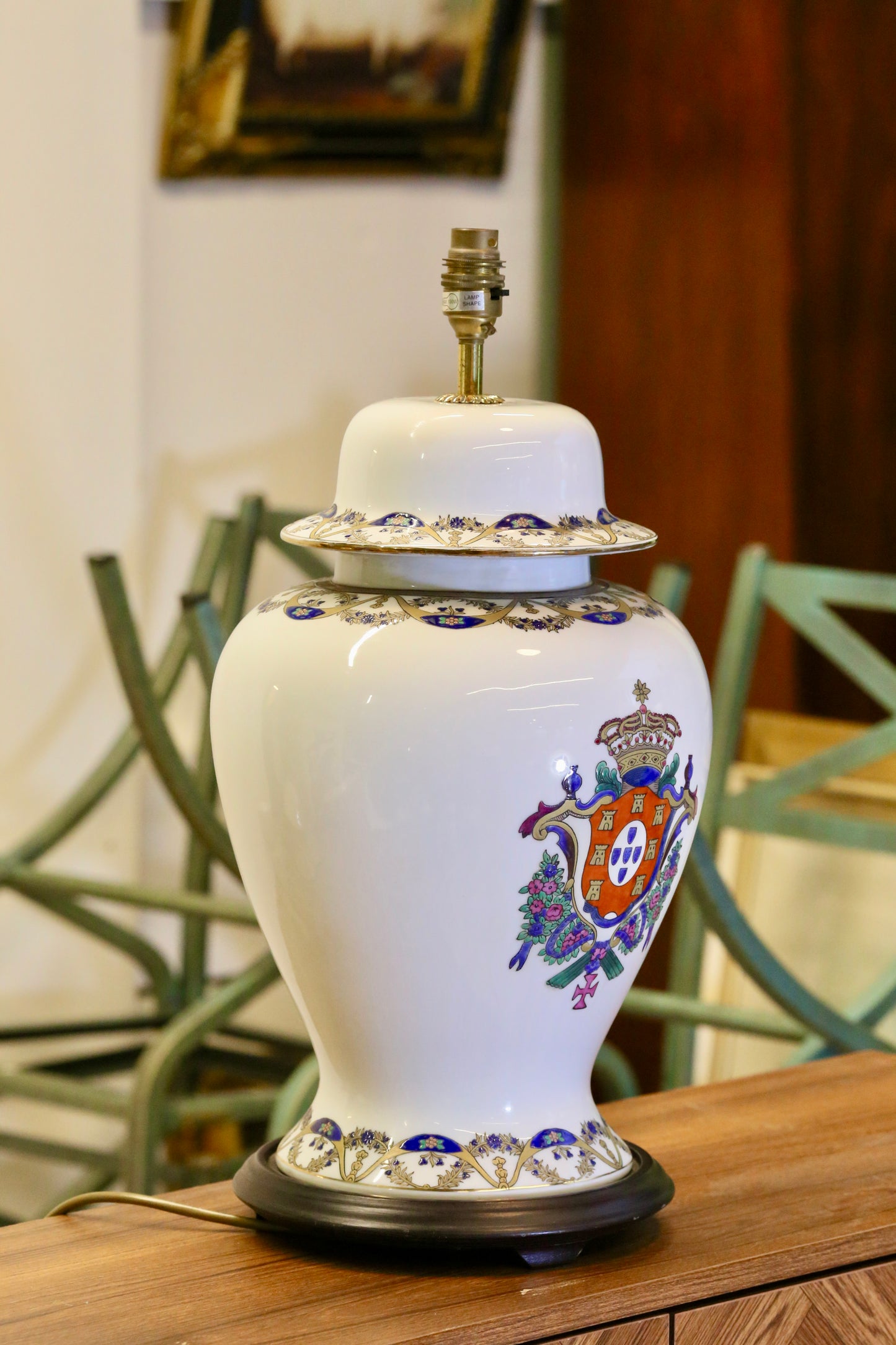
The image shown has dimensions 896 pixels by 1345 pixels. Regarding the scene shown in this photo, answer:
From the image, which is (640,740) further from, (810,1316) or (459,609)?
(810,1316)

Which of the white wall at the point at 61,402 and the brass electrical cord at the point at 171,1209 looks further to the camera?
the white wall at the point at 61,402

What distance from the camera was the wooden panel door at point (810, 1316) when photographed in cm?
76

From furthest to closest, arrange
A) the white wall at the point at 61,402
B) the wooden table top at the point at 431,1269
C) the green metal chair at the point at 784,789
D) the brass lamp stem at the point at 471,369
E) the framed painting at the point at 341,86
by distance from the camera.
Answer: the framed painting at the point at 341,86 → the white wall at the point at 61,402 → the green metal chair at the point at 784,789 → the brass lamp stem at the point at 471,369 → the wooden table top at the point at 431,1269

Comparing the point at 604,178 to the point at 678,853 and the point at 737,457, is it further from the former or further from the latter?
the point at 678,853

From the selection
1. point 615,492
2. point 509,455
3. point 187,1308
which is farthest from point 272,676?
point 615,492

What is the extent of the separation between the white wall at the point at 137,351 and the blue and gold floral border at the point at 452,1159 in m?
1.57

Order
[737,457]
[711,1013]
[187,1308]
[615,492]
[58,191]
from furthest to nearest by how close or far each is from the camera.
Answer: [615,492] → [737,457] → [58,191] → [711,1013] → [187,1308]

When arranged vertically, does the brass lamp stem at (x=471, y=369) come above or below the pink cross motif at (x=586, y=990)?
above

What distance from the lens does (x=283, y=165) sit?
2484mm

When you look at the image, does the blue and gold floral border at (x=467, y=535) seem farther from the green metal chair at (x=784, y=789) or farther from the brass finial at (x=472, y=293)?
the green metal chair at (x=784, y=789)

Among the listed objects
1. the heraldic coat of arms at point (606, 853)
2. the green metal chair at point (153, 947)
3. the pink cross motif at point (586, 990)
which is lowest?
the green metal chair at point (153, 947)

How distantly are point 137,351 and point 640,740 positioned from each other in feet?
5.60

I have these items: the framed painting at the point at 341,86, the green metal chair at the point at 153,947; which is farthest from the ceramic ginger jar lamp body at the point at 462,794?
the framed painting at the point at 341,86

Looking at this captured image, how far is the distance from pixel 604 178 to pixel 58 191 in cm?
83
